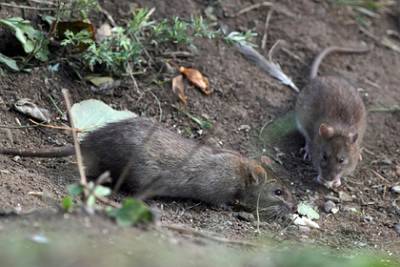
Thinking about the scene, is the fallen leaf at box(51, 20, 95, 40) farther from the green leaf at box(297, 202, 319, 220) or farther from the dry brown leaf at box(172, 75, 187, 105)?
the green leaf at box(297, 202, 319, 220)

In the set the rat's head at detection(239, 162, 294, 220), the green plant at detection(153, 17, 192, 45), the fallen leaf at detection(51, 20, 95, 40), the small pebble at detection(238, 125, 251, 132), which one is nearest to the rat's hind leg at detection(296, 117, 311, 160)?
the small pebble at detection(238, 125, 251, 132)

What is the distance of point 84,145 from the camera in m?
6.45

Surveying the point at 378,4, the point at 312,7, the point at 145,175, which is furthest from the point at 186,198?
the point at 378,4

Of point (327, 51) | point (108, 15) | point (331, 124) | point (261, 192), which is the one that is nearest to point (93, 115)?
point (108, 15)

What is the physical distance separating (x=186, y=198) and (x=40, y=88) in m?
1.58

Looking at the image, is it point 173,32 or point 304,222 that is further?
point 173,32

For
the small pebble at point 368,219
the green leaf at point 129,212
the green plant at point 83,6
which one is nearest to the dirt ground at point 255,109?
the small pebble at point 368,219

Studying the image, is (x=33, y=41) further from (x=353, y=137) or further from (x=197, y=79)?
(x=353, y=137)

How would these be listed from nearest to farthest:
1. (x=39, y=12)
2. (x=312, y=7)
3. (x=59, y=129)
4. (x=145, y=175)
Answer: (x=145, y=175) → (x=59, y=129) → (x=39, y=12) → (x=312, y=7)

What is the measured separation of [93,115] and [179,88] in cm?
107

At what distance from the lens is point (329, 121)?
8.27m

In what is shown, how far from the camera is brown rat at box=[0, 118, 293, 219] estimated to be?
6352 mm

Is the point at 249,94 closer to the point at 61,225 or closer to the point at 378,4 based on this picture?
the point at 378,4

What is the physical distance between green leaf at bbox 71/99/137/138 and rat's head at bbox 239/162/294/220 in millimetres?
1145
